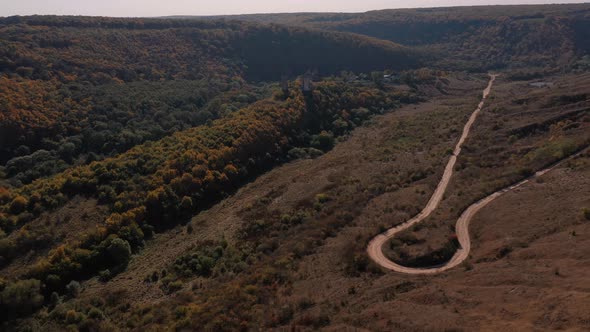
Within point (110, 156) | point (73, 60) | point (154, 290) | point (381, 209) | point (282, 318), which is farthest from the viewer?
point (73, 60)

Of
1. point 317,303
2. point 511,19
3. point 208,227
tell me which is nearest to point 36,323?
point 208,227

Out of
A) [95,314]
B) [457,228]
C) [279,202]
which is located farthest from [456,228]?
[95,314]

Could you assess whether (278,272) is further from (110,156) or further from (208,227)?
(110,156)

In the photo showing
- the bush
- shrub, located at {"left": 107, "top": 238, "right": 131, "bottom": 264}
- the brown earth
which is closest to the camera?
the brown earth

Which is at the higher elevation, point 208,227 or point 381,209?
point 381,209

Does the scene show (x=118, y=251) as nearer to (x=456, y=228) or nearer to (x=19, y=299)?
(x=19, y=299)

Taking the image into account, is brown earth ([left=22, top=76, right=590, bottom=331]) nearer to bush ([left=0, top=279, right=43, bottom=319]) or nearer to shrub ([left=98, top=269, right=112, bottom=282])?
shrub ([left=98, top=269, right=112, bottom=282])

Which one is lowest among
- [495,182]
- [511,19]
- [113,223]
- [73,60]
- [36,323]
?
[36,323]

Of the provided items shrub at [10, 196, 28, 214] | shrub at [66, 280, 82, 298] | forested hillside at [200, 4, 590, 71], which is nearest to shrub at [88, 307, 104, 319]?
shrub at [66, 280, 82, 298]
